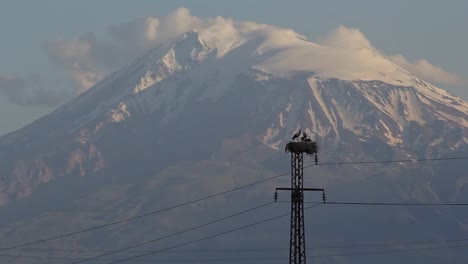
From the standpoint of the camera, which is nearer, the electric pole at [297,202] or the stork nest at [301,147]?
the electric pole at [297,202]

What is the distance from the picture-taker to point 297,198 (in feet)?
370

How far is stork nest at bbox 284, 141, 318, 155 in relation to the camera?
118562 millimetres

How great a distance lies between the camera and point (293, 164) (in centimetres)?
11544

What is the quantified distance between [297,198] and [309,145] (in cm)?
830

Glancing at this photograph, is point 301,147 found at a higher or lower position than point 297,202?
higher

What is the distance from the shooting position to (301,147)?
119062 mm

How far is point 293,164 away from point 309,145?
15.6ft

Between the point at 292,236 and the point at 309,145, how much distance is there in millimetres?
9747

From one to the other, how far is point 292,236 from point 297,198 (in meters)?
3.43

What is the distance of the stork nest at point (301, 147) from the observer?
389 feet

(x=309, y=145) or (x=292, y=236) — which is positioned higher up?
(x=309, y=145)

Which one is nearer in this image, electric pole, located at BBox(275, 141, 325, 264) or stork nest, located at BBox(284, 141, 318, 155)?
electric pole, located at BBox(275, 141, 325, 264)

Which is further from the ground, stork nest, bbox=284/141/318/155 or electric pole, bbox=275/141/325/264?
stork nest, bbox=284/141/318/155

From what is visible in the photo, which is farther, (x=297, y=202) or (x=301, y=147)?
(x=301, y=147)
